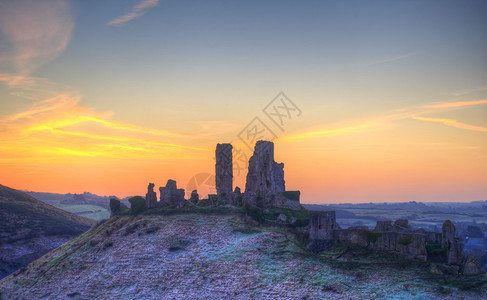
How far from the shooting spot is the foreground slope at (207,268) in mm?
33281

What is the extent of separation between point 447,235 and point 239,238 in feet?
79.0

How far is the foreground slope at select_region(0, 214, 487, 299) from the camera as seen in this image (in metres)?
33.3

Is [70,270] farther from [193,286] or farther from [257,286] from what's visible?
A: [257,286]

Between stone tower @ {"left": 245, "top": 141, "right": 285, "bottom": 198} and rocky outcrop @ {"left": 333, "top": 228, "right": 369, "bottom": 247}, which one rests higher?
stone tower @ {"left": 245, "top": 141, "right": 285, "bottom": 198}

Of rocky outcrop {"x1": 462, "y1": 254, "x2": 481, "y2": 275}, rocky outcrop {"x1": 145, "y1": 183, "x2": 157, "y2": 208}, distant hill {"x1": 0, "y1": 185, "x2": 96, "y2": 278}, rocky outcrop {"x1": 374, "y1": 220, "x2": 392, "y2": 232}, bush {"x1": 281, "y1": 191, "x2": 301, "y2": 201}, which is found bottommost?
distant hill {"x1": 0, "y1": 185, "x2": 96, "y2": 278}

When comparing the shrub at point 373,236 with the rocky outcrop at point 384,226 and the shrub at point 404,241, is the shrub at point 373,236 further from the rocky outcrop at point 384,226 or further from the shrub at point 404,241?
the rocky outcrop at point 384,226

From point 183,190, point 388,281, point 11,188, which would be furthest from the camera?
point 11,188

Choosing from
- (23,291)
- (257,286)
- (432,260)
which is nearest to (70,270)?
(23,291)

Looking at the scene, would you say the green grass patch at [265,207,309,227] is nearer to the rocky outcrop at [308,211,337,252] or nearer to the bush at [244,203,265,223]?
the bush at [244,203,265,223]

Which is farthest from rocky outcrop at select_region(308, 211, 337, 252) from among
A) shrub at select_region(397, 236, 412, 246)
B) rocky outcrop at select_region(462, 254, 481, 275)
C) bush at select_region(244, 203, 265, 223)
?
rocky outcrop at select_region(462, 254, 481, 275)

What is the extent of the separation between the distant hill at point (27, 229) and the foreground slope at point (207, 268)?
26528mm

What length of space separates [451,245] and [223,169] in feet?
161

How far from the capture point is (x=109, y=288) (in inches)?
1746

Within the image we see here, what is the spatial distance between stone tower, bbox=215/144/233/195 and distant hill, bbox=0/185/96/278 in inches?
1794
